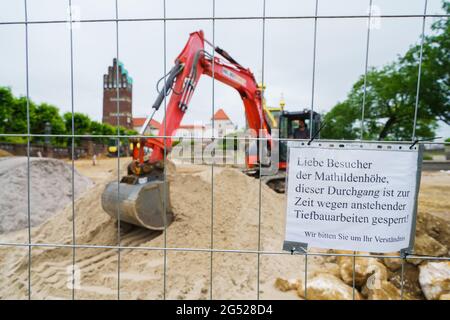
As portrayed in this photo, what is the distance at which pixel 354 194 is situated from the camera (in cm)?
170

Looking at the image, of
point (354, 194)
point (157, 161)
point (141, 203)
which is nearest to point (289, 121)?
point (157, 161)

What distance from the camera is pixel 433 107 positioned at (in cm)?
1002

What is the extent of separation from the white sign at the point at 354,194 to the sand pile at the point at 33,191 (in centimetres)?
585

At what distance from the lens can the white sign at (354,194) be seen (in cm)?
168

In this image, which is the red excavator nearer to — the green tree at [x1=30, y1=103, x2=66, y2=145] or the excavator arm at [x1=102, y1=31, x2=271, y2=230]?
the excavator arm at [x1=102, y1=31, x2=271, y2=230]

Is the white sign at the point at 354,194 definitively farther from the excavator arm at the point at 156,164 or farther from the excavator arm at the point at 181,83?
the excavator arm at the point at 181,83

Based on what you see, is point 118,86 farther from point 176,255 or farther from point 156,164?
point 176,255

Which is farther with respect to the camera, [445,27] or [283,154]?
[445,27]

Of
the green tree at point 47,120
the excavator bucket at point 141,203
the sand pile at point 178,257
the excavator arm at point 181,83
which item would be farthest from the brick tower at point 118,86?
the green tree at point 47,120

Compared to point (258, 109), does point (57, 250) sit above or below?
below
